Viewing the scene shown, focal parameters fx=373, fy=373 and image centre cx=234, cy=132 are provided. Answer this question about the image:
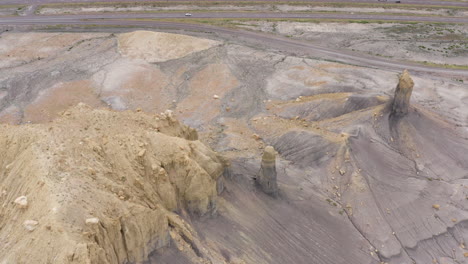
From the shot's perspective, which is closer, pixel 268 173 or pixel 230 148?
pixel 268 173

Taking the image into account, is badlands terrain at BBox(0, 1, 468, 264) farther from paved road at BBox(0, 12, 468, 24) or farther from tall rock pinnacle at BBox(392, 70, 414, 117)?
paved road at BBox(0, 12, 468, 24)

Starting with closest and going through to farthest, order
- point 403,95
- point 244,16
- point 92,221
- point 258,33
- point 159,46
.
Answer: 1. point 92,221
2. point 403,95
3. point 159,46
4. point 258,33
5. point 244,16

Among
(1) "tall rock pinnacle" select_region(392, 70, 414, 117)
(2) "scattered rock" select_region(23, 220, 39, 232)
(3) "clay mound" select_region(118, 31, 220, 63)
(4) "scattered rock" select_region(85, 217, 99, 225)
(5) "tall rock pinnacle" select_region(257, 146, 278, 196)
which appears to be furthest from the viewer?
(3) "clay mound" select_region(118, 31, 220, 63)

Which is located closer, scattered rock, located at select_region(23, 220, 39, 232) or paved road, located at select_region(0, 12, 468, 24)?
scattered rock, located at select_region(23, 220, 39, 232)

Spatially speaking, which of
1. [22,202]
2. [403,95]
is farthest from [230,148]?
[22,202]

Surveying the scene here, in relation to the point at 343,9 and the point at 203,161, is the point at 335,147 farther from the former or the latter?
the point at 343,9

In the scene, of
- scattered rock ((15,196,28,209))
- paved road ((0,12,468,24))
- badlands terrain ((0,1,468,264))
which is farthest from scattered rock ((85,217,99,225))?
paved road ((0,12,468,24))

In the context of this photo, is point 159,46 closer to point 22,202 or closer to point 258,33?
point 258,33
